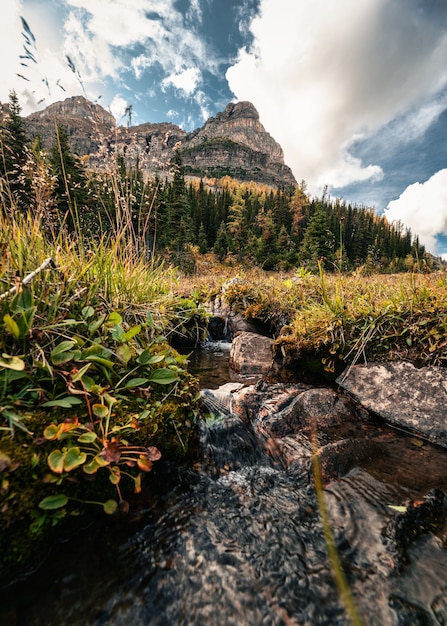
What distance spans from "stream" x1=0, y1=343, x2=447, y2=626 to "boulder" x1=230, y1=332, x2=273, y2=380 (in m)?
2.98

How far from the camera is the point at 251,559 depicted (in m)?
1.38

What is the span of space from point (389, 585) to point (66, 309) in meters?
2.42

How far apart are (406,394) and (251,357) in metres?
2.85

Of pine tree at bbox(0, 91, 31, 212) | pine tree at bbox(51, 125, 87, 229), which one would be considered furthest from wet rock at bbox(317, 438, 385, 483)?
pine tree at bbox(0, 91, 31, 212)

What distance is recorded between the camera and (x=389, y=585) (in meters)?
1.25

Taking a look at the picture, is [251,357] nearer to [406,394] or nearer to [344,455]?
[406,394]

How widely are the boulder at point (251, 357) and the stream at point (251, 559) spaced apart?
9.77 feet

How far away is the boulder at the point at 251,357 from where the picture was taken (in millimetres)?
5061

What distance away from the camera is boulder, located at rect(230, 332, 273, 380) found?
16.6 feet

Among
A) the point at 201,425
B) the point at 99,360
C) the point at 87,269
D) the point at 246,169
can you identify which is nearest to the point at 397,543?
the point at 201,425

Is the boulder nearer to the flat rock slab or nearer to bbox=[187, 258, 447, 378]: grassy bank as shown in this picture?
bbox=[187, 258, 447, 378]: grassy bank

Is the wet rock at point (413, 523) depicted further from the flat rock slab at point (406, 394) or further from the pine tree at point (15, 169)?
the pine tree at point (15, 169)

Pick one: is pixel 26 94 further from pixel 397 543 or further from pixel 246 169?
pixel 246 169

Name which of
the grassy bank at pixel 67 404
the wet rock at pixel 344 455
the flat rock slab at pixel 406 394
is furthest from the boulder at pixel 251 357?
the grassy bank at pixel 67 404
